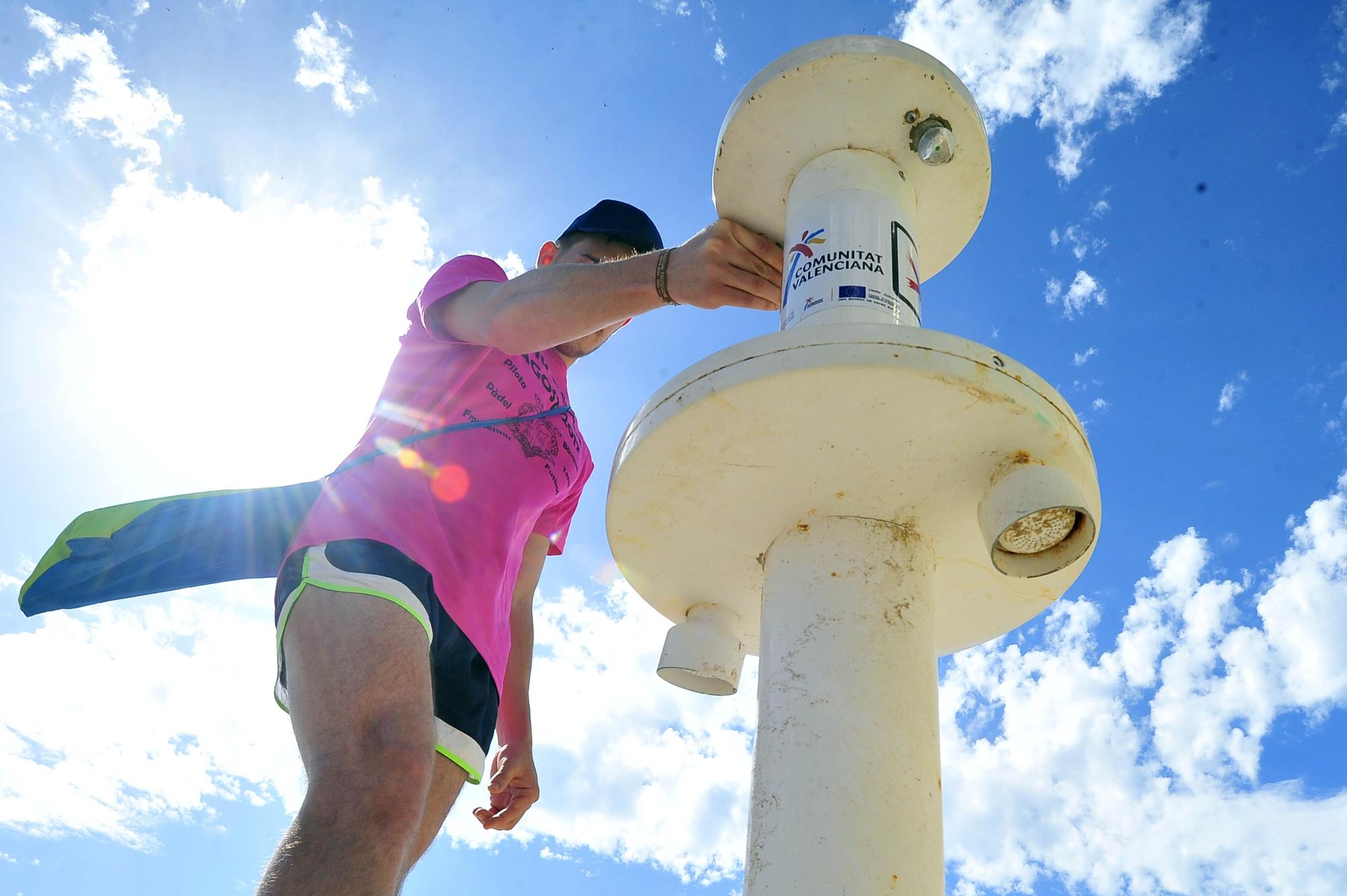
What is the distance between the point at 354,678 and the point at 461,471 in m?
0.79

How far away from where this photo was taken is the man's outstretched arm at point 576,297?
270cm

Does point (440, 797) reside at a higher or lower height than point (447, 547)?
lower

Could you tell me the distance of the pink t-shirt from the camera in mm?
2439

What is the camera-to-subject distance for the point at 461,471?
2697 mm

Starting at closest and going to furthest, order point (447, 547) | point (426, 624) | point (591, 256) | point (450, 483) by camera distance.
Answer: point (426, 624), point (447, 547), point (450, 483), point (591, 256)

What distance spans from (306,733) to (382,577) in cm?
37

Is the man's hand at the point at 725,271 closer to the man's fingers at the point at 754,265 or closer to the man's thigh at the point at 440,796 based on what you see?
the man's fingers at the point at 754,265

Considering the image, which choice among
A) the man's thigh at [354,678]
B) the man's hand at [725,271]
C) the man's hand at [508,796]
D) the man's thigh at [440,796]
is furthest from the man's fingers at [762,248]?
the man's hand at [508,796]

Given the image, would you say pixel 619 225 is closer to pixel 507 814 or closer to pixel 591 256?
pixel 591 256

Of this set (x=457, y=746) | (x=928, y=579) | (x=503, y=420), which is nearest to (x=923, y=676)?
(x=928, y=579)

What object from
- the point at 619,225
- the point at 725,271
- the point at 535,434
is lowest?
the point at 535,434

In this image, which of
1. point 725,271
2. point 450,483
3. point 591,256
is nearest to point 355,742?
point 450,483

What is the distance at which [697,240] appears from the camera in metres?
2.91

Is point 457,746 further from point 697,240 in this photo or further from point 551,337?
point 697,240
